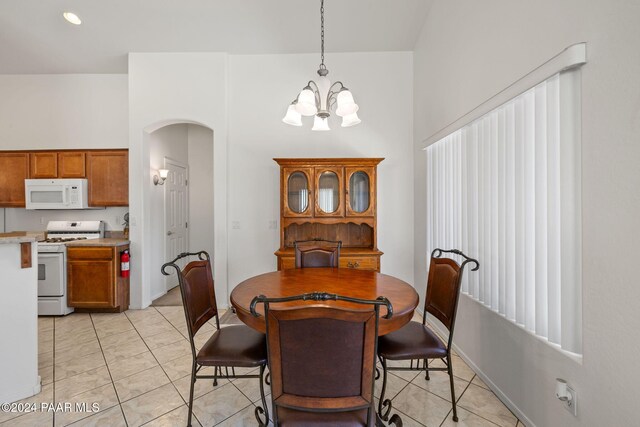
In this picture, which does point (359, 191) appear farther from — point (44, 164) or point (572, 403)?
point (44, 164)

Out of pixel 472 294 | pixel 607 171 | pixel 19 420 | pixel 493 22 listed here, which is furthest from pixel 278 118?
pixel 19 420

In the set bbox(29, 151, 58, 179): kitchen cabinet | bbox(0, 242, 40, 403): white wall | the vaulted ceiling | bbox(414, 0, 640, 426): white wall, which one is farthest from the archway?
bbox(414, 0, 640, 426): white wall

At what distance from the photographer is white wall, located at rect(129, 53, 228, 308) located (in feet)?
11.4

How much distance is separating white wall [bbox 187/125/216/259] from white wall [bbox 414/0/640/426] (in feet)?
14.5

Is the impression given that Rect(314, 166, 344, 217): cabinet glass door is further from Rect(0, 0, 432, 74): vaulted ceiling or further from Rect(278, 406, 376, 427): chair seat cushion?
Rect(278, 406, 376, 427): chair seat cushion

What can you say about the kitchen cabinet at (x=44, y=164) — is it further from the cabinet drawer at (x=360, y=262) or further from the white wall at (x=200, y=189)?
the cabinet drawer at (x=360, y=262)

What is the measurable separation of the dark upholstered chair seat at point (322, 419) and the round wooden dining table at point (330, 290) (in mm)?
359

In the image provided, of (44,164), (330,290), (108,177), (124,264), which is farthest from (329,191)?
(44,164)

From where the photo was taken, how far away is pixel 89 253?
3.31 metres

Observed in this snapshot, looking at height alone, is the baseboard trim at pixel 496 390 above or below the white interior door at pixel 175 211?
below

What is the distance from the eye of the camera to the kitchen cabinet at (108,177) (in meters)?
3.66

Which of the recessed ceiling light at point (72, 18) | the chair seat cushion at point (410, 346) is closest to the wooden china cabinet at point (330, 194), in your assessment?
the chair seat cushion at point (410, 346)

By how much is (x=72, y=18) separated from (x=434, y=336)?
480 cm

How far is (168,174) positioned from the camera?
4.21 meters
